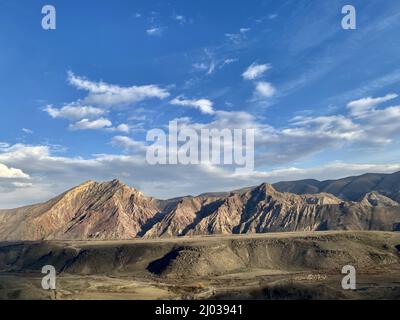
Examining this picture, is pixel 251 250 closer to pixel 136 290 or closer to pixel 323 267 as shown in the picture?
pixel 323 267

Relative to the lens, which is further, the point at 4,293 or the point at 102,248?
the point at 102,248

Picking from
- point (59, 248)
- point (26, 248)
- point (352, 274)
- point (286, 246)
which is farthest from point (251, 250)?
point (26, 248)
